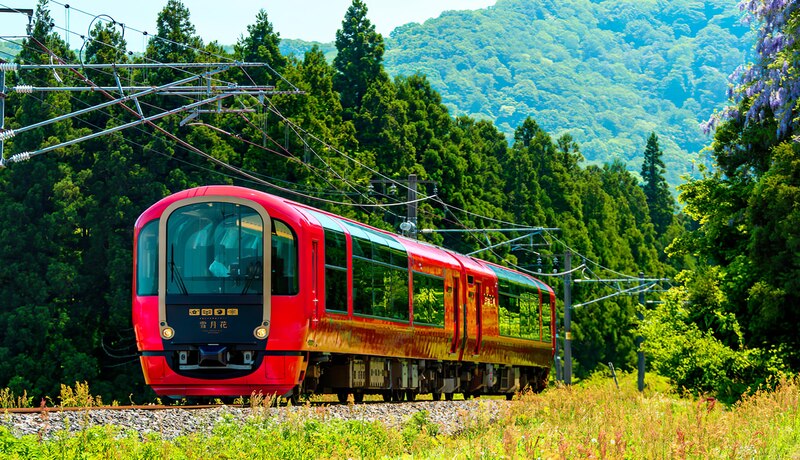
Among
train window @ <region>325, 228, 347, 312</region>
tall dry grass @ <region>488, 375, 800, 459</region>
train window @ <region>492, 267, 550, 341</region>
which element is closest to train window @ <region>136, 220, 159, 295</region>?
train window @ <region>325, 228, 347, 312</region>

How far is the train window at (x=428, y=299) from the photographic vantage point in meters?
24.4

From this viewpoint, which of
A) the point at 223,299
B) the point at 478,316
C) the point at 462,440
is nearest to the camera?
the point at 462,440

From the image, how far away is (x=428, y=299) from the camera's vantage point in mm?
25078

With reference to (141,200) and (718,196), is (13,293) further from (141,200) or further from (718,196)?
(718,196)

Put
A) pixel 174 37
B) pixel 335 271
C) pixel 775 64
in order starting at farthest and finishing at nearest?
pixel 174 37
pixel 775 64
pixel 335 271

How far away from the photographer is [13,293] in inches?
1818

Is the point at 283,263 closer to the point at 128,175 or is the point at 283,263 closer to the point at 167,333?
the point at 167,333

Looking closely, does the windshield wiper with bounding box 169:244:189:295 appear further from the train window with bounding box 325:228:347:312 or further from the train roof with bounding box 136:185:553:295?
the train window with bounding box 325:228:347:312

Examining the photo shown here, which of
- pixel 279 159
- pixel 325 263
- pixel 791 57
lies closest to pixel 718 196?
pixel 791 57

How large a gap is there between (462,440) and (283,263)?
470cm

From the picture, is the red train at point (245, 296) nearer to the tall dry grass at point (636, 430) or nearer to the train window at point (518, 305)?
the tall dry grass at point (636, 430)

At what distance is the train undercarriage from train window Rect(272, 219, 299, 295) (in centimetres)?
145

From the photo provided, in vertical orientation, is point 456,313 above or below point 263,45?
below

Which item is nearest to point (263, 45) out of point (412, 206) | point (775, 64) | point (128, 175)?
point (128, 175)
